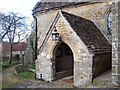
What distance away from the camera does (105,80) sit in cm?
654

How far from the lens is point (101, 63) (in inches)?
312

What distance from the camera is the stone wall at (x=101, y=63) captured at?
7.25 m

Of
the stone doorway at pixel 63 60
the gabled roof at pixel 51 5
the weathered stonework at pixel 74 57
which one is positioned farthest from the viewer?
the gabled roof at pixel 51 5

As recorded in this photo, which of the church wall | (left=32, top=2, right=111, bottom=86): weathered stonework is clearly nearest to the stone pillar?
(left=32, top=2, right=111, bottom=86): weathered stonework

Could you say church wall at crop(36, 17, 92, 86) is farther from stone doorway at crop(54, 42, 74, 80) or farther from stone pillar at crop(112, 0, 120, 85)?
stone doorway at crop(54, 42, 74, 80)

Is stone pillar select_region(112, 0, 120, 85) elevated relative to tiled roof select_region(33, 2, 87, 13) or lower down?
lower down

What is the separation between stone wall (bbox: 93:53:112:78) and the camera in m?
7.25

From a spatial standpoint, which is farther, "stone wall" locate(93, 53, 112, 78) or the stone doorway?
the stone doorway

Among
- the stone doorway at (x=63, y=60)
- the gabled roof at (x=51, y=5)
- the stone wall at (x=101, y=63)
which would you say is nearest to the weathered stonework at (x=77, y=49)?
the stone wall at (x=101, y=63)

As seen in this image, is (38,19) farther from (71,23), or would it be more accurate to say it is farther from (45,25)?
(71,23)

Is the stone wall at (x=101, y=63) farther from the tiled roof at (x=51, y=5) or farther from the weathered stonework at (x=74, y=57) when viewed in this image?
the tiled roof at (x=51, y=5)

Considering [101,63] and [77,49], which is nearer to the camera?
[77,49]

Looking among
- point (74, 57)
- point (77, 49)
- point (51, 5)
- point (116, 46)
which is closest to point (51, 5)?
point (51, 5)

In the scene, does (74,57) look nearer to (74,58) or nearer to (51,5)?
(74,58)
